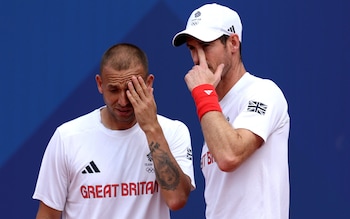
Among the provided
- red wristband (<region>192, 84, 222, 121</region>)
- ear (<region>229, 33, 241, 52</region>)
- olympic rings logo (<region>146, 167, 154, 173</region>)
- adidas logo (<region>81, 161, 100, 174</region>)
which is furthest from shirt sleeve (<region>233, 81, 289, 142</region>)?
adidas logo (<region>81, 161, 100, 174</region>)

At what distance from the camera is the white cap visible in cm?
334

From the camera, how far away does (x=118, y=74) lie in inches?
134

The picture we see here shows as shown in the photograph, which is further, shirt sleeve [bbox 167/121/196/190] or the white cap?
shirt sleeve [bbox 167/121/196/190]

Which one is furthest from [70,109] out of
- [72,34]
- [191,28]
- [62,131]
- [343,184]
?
[343,184]

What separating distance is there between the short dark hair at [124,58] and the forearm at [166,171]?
28 centimetres

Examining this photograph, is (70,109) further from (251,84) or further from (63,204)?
(251,84)

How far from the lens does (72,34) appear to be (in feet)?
14.0

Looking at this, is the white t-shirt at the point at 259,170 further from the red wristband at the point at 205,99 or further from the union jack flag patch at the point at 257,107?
the red wristband at the point at 205,99

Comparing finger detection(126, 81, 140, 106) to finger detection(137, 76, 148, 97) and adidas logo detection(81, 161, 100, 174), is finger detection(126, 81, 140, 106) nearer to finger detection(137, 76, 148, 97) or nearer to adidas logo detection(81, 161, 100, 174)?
finger detection(137, 76, 148, 97)

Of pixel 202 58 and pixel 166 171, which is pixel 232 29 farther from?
pixel 166 171

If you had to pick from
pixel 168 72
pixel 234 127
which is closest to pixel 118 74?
pixel 234 127

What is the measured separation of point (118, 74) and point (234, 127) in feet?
1.74

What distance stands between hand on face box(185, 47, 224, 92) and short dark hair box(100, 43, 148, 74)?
23 cm

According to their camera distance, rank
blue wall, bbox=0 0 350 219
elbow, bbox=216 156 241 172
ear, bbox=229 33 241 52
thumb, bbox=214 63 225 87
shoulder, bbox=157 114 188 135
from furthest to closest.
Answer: blue wall, bbox=0 0 350 219
shoulder, bbox=157 114 188 135
ear, bbox=229 33 241 52
thumb, bbox=214 63 225 87
elbow, bbox=216 156 241 172
